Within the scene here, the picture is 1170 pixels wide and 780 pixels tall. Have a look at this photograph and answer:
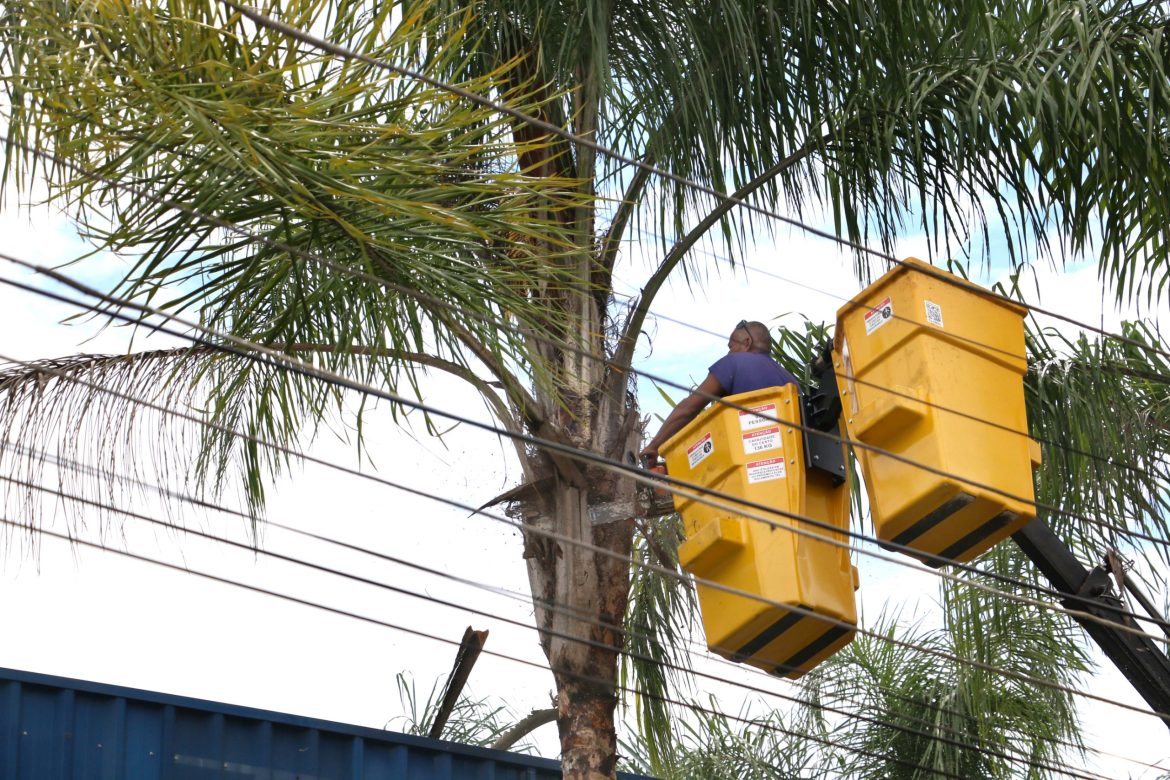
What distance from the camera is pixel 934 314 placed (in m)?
5.64

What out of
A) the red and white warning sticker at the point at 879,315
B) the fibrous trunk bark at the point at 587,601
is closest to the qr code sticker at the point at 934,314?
the red and white warning sticker at the point at 879,315

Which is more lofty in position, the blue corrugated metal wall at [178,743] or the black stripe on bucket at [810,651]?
the blue corrugated metal wall at [178,743]

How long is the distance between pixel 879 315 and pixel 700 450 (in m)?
0.90

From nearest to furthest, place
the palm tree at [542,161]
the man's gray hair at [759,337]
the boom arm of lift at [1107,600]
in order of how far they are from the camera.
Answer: the palm tree at [542,161] < the man's gray hair at [759,337] < the boom arm of lift at [1107,600]

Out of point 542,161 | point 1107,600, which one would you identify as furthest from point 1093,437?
point 542,161

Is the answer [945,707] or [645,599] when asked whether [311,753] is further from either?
[945,707]

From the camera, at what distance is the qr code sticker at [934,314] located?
562cm

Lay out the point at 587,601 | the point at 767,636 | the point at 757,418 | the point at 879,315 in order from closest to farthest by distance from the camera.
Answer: the point at 879,315, the point at 767,636, the point at 757,418, the point at 587,601

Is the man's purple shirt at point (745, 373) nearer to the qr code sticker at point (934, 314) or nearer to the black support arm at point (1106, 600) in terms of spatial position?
the qr code sticker at point (934, 314)

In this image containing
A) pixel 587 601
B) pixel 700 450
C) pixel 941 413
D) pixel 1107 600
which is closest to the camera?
pixel 941 413

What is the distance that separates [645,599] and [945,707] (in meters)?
2.88

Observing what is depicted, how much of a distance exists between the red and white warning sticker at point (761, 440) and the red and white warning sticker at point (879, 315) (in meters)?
0.52

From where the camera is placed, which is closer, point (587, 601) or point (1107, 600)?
point (587, 601)

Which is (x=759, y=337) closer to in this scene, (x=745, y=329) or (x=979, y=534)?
(x=745, y=329)
